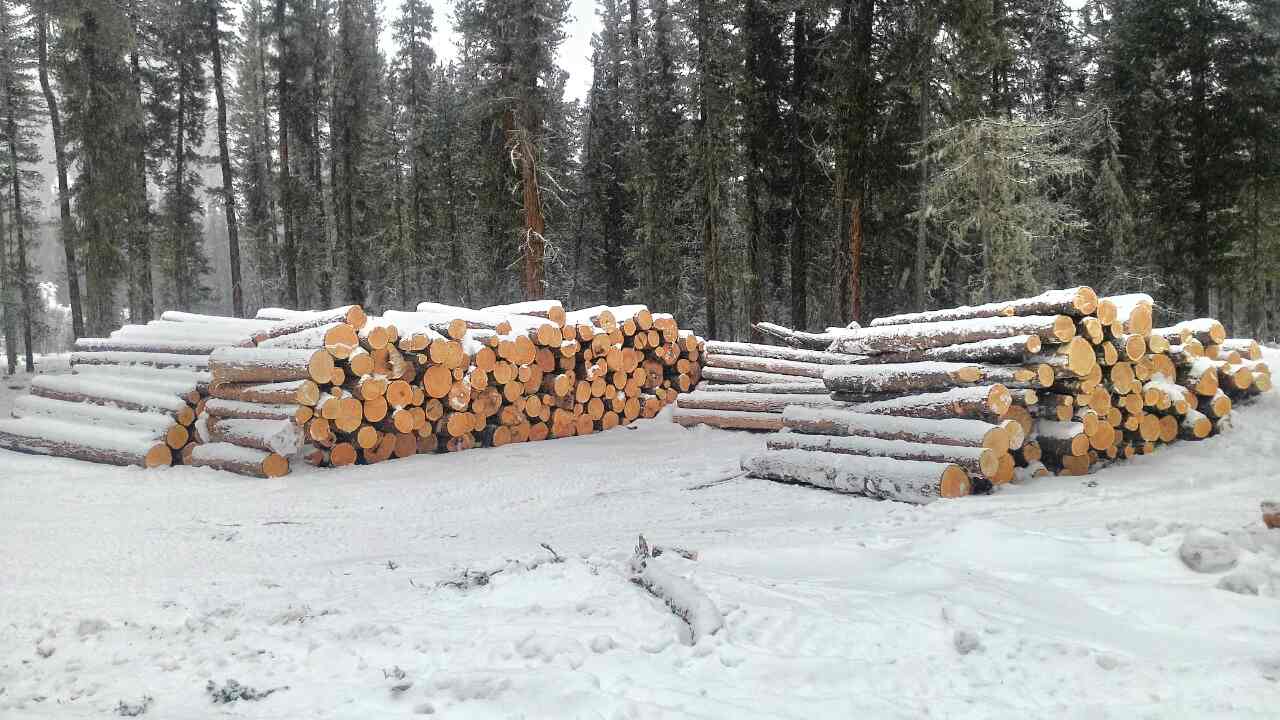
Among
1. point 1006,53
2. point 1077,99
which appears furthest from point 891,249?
point 1077,99

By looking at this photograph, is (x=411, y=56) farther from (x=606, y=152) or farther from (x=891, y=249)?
(x=891, y=249)

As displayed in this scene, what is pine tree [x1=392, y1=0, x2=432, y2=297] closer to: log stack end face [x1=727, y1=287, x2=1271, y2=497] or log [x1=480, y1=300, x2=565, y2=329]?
log [x1=480, y1=300, x2=565, y2=329]

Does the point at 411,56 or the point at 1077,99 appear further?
the point at 411,56

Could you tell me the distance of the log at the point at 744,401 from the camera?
31.4 feet

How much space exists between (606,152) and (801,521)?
25.7 meters

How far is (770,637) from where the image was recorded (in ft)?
10.7

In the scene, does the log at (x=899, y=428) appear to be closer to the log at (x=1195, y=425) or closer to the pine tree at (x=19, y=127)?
the log at (x=1195, y=425)

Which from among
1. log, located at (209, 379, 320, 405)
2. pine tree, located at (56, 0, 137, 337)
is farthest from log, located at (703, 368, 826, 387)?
pine tree, located at (56, 0, 137, 337)

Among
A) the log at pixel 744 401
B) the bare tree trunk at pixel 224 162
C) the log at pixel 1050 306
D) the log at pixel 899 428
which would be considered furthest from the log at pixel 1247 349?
the bare tree trunk at pixel 224 162

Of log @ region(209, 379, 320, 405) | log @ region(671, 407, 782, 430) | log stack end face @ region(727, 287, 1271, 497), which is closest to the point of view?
log stack end face @ region(727, 287, 1271, 497)

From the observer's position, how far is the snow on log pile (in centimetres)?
620

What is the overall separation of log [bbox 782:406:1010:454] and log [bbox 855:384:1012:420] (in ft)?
0.39

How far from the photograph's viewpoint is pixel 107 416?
8.89 meters

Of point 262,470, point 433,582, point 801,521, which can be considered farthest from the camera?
point 262,470
